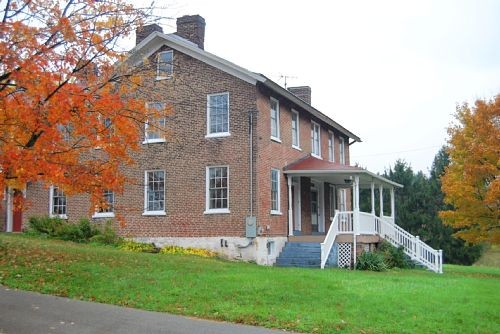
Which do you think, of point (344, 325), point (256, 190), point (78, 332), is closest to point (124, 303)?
point (78, 332)

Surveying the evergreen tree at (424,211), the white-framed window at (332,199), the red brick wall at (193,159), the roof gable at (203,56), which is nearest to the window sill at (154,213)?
the red brick wall at (193,159)

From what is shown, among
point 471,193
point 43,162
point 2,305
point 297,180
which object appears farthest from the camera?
point 297,180

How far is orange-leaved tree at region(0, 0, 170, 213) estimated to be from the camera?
9.56 meters

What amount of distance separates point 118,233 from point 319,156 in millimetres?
10152

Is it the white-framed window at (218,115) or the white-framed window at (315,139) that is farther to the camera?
the white-framed window at (315,139)

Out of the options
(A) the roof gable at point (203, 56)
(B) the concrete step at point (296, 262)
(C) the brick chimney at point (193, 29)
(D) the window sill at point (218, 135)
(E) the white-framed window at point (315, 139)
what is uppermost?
(C) the brick chimney at point (193, 29)

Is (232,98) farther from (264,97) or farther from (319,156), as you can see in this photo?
(319,156)

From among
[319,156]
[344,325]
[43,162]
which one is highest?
[319,156]

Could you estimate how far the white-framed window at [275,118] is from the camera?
21.9 metres

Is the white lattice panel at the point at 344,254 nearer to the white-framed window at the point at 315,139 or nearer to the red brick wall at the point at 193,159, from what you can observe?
the red brick wall at the point at 193,159

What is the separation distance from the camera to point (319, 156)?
27016mm

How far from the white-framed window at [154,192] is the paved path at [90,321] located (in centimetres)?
1117

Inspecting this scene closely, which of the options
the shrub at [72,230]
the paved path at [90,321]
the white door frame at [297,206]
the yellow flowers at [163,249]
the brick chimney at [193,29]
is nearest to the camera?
the paved path at [90,321]

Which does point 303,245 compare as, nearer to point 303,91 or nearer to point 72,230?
point 72,230
